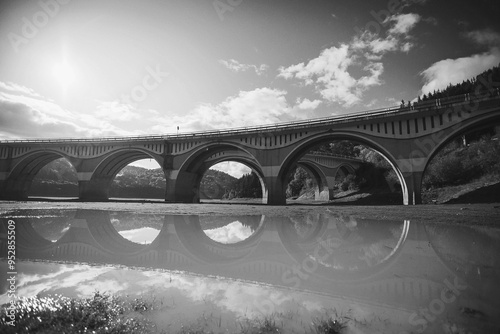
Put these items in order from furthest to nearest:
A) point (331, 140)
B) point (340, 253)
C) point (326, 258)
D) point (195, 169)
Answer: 1. point (195, 169)
2. point (331, 140)
3. point (340, 253)
4. point (326, 258)

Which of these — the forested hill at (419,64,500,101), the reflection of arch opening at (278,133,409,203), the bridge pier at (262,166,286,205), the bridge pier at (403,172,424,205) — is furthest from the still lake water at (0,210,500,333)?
the forested hill at (419,64,500,101)

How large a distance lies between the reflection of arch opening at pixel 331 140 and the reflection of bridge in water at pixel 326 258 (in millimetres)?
16428

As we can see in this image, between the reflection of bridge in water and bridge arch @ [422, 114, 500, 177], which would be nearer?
the reflection of bridge in water

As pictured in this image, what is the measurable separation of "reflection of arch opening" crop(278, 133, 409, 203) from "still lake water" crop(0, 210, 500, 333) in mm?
17105

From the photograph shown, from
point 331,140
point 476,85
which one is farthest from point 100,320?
point 476,85

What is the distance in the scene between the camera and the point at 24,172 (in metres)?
39.0

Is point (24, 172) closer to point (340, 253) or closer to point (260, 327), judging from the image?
point (340, 253)

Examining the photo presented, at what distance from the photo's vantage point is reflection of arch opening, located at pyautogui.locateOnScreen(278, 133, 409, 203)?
2218 centimetres

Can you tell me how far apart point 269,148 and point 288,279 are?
82.6 feet

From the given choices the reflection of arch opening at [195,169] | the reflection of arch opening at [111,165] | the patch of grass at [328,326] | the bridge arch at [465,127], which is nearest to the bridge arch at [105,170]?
the reflection of arch opening at [111,165]

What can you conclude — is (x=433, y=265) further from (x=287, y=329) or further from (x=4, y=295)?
(x=4, y=295)

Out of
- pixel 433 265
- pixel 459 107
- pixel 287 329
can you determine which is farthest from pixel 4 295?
pixel 459 107

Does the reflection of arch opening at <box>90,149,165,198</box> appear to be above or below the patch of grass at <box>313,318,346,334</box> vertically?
above

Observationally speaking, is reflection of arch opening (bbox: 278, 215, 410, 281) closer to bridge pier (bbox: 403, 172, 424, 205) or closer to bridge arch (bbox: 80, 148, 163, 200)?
bridge pier (bbox: 403, 172, 424, 205)
